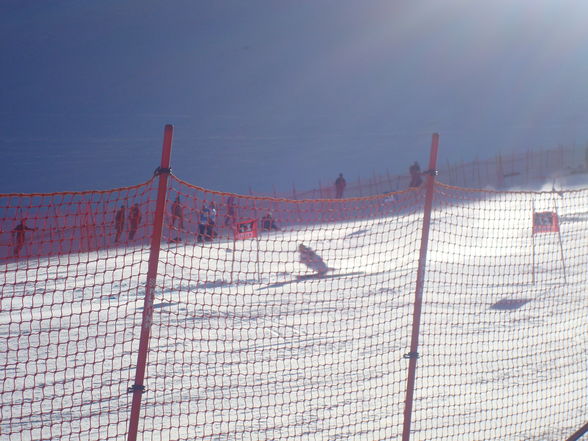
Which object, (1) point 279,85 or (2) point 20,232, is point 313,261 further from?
(1) point 279,85

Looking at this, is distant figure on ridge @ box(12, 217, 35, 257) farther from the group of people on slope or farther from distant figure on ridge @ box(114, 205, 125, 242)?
the group of people on slope

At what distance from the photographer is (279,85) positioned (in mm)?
61750

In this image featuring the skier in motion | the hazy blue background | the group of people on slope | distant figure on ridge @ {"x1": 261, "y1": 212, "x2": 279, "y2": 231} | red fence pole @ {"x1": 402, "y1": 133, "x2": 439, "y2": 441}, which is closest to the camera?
red fence pole @ {"x1": 402, "y1": 133, "x2": 439, "y2": 441}

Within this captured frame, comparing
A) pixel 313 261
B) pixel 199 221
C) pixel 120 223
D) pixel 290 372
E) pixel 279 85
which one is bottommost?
pixel 290 372

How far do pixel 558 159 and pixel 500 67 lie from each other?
68.5 ft

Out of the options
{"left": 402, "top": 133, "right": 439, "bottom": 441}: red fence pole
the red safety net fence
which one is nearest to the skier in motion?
the red safety net fence

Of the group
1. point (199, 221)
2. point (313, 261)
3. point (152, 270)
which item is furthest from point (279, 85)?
point (152, 270)

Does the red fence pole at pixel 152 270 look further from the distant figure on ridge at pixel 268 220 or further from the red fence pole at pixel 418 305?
the distant figure on ridge at pixel 268 220

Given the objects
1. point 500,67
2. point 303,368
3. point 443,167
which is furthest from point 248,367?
point 500,67

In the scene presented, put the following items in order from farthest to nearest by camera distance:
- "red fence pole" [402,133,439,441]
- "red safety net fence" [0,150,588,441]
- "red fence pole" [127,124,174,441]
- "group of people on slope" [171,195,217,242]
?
"group of people on slope" [171,195,217,242] < "red safety net fence" [0,150,588,441] < "red fence pole" [402,133,439,441] < "red fence pole" [127,124,174,441]

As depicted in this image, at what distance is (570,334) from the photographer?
873 centimetres

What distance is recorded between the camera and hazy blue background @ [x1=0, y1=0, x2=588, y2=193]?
50.5m

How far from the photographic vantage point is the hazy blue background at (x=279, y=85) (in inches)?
1989

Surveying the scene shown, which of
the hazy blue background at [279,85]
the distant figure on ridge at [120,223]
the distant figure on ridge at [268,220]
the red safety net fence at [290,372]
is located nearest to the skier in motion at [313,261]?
the distant figure on ridge at [268,220]
